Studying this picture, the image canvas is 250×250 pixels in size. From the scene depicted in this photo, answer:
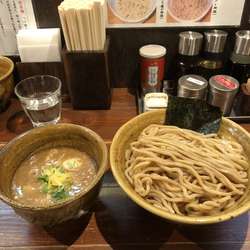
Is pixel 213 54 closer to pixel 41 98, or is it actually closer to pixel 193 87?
pixel 193 87

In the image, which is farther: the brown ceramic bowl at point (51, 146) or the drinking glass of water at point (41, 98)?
the drinking glass of water at point (41, 98)

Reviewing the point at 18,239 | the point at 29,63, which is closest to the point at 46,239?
the point at 18,239

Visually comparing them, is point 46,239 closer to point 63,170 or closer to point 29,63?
point 63,170

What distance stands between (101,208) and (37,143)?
1.02ft

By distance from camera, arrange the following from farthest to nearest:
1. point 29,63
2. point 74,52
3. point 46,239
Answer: point 29,63 < point 74,52 < point 46,239

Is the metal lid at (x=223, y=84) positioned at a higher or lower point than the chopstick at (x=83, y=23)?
lower

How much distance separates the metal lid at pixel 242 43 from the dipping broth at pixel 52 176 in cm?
82

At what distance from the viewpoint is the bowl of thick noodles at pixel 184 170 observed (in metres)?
0.79

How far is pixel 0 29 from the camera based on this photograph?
4.40ft

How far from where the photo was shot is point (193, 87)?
1.15 meters

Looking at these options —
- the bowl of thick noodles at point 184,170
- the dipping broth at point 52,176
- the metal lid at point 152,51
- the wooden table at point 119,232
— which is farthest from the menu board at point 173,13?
the wooden table at point 119,232

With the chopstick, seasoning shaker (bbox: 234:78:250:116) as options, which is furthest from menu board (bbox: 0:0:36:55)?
seasoning shaker (bbox: 234:78:250:116)

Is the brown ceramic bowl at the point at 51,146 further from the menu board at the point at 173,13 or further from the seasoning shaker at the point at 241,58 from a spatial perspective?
the seasoning shaker at the point at 241,58

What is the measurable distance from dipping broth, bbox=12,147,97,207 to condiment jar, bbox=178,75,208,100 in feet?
1.60
